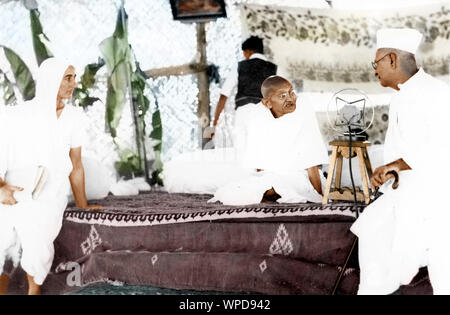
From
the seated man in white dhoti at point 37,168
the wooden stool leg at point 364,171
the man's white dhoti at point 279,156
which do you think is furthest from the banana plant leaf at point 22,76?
the wooden stool leg at point 364,171

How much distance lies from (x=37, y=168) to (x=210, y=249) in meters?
1.01

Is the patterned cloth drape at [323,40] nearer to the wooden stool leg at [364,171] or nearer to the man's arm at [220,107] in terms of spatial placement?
the man's arm at [220,107]

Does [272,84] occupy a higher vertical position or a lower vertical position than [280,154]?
higher

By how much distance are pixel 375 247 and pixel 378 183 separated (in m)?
0.31

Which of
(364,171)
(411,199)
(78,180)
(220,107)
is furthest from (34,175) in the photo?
(220,107)

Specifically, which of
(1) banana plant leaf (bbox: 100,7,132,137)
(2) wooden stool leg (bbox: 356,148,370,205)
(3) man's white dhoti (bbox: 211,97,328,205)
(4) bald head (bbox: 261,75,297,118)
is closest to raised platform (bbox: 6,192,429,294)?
(2) wooden stool leg (bbox: 356,148,370,205)

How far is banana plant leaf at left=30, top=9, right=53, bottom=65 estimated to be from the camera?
3904mm

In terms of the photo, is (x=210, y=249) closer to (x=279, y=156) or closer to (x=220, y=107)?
(x=279, y=156)

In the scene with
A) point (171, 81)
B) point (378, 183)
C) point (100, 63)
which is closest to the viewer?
point (378, 183)

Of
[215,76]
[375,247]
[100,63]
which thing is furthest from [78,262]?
[215,76]

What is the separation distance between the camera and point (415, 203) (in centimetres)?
237

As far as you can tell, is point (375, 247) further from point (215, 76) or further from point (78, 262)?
point (215, 76)

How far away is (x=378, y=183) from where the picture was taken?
231 centimetres
